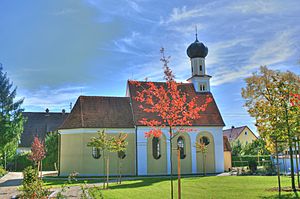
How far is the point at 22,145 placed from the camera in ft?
169

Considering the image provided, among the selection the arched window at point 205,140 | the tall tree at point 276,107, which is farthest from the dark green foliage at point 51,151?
the tall tree at point 276,107

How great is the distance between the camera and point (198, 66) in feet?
130

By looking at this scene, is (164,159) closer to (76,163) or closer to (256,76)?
(76,163)

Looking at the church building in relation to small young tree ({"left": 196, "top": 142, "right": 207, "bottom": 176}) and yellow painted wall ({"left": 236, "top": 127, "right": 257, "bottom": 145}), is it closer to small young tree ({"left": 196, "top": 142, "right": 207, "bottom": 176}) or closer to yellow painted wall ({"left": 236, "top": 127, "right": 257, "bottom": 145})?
small young tree ({"left": 196, "top": 142, "right": 207, "bottom": 176})

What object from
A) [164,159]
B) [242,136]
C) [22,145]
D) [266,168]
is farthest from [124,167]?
[242,136]

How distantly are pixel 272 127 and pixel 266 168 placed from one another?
16.0 meters

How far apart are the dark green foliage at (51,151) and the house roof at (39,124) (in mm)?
9536

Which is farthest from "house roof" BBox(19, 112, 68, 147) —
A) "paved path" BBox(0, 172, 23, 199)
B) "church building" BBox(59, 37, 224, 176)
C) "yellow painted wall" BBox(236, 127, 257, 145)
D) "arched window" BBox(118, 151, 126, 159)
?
"yellow painted wall" BBox(236, 127, 257, 145)

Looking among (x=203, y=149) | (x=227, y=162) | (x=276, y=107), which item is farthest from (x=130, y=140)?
(x=276, y=107)

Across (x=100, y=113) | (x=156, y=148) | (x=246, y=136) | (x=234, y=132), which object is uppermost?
(x=100, y=113)

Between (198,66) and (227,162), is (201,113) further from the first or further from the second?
(227,162)

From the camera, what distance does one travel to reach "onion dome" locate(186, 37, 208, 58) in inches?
1545

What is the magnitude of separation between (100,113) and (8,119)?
10.9 m

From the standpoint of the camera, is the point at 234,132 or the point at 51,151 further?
the point at 234,132
